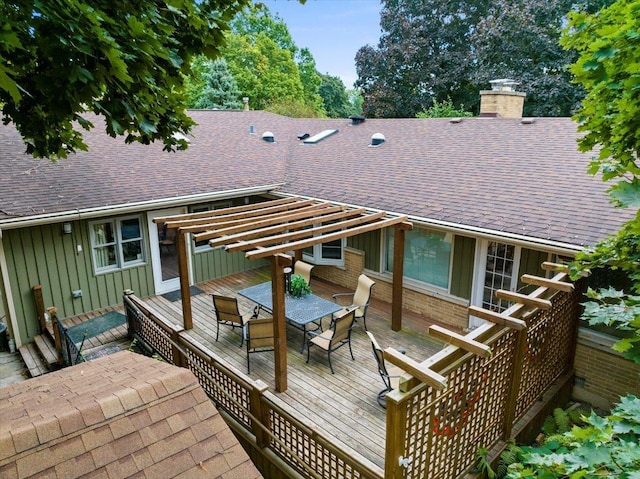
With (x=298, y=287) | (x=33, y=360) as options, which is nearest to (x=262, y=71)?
(x=298, y=287)

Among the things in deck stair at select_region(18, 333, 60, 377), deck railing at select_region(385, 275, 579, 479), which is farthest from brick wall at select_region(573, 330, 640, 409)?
deck stair at select_region(18, 333, 60, 377)

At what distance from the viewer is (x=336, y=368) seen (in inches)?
274

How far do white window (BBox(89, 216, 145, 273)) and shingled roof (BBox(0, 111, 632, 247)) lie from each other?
0.80m

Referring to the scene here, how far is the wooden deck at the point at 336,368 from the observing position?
5.59m

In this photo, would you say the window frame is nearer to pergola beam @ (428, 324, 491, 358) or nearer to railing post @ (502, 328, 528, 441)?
railing post @ (502, 328, 528, 441)

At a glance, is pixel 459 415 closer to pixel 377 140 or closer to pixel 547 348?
pixel 547 348

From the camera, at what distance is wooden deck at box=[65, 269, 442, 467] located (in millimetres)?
5590

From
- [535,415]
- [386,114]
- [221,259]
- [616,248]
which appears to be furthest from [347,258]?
[386,114]

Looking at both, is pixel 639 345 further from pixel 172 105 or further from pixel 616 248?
pixel 172 105

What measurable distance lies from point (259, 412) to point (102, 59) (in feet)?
13.6

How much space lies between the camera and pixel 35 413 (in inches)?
116

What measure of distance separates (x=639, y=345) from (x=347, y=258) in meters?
8.14

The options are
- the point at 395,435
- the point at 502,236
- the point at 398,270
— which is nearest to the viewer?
the point at 395,435

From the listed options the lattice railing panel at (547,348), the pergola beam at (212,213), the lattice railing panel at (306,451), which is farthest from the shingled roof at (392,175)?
the lattice railing panel at (306,451)
